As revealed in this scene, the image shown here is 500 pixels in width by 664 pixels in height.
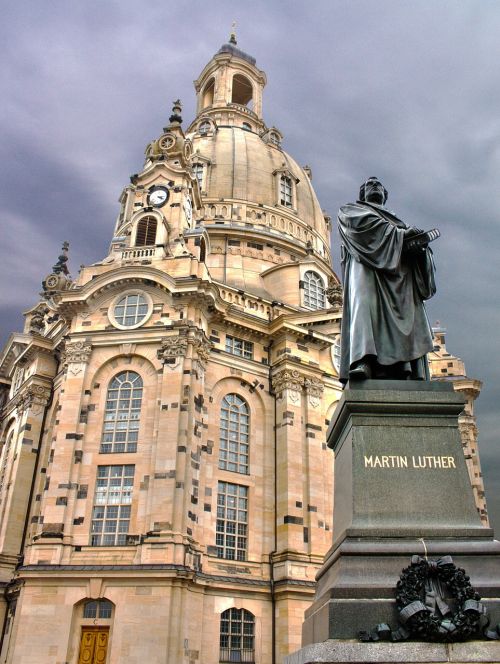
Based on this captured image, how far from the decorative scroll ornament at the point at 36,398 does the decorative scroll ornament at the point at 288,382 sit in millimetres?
13369

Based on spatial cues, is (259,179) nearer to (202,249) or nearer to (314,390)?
(202,249)

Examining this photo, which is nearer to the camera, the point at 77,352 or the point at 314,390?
the point at 77,352

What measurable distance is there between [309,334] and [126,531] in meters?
15.5

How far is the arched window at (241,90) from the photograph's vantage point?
226 ft

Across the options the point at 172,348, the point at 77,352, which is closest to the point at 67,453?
the point at 77,352

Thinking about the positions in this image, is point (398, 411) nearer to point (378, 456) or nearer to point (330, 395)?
point (378, 456)

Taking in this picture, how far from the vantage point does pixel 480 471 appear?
45.1 metres

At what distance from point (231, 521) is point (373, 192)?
2499 cm

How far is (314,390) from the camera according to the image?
36.0 metres

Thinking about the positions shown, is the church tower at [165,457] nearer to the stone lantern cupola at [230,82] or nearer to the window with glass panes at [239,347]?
the window with glass panes at [239,347]

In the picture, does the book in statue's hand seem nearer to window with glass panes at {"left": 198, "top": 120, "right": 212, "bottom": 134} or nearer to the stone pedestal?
the stone pedestal

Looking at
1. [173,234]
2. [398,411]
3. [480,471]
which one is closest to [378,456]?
[398,411]

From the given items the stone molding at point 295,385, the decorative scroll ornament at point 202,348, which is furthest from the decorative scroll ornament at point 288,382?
the decorative scroll ornament at point 202,348

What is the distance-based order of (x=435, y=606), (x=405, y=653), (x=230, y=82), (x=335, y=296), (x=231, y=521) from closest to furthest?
(x=405, y=653) < (x=435, y=606) < (x=231, y=521) < (x=335, y=296) < (x=230, y=82)
